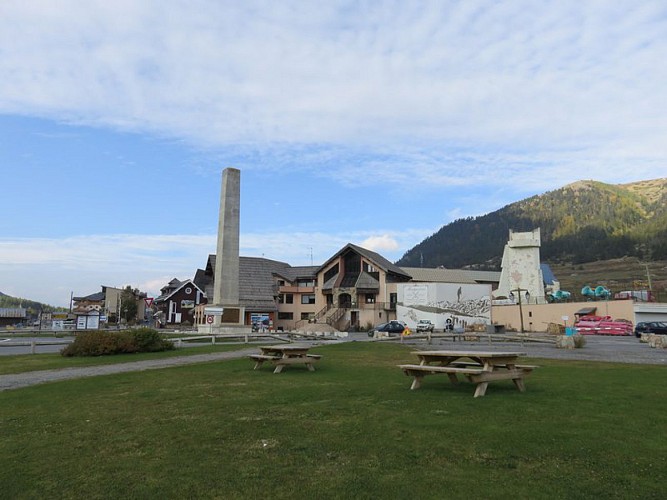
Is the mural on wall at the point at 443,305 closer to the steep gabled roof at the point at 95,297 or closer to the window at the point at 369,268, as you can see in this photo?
the window at the point at 369,268

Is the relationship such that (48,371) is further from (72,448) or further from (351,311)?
(351,311)

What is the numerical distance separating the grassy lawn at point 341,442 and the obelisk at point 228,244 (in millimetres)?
32110

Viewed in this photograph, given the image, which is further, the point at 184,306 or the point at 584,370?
the point at 184,306

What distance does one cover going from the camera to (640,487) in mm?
4754

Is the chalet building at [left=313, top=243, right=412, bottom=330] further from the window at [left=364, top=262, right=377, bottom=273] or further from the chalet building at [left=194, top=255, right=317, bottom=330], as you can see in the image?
the chalet building at [left=194, top=255, right=317, bottom=330]

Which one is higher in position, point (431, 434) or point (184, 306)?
point (184, 306)

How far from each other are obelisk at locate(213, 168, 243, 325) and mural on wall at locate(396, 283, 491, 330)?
94.4 ft

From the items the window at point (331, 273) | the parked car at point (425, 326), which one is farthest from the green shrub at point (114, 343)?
the window at point (331, 273)

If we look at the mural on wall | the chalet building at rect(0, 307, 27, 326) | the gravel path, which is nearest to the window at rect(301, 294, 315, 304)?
the mural on wall

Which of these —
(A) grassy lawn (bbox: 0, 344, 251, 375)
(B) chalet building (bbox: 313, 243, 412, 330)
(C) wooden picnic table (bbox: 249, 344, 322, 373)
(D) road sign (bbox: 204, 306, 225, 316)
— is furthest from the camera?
(B) chalet building (bbox: 313, 243, 412, 330)

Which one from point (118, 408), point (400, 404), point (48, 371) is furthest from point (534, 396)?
point (48, 371)

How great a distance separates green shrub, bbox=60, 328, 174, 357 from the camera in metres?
22.8

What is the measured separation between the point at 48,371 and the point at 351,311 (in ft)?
179

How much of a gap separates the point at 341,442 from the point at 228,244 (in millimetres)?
37925
